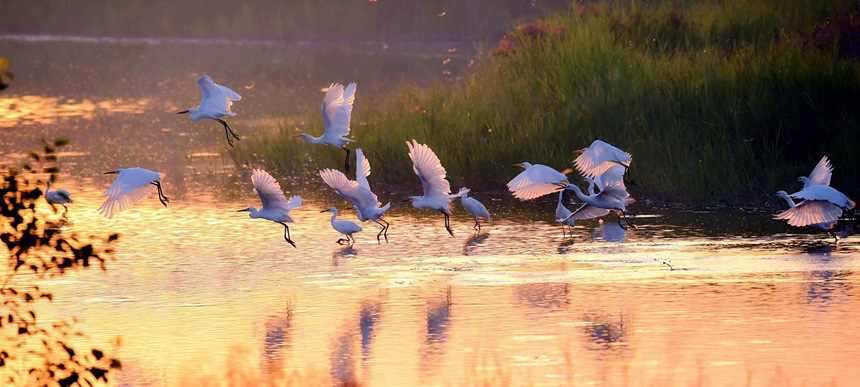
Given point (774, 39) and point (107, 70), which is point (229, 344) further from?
point (107, 70)

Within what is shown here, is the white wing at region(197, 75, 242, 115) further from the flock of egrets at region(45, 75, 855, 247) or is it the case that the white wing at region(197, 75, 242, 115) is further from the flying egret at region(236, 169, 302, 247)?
the flying egret at region(236, 169, 302, 247)

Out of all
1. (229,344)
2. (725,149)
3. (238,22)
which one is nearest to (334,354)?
(229,344)

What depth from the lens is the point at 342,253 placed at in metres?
12.2

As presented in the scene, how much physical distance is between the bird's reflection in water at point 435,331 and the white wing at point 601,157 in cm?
266

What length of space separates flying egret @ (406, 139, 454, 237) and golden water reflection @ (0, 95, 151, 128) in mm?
14511

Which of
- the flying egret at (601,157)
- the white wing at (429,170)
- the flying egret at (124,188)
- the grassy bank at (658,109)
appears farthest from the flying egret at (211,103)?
the grassy bank at (658,109)

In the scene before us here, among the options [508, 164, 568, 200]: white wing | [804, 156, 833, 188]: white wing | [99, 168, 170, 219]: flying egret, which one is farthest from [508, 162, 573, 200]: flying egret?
[99, 168, 170, 219]: flying egret

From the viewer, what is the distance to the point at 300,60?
43844mm

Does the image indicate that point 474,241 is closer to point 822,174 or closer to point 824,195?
point 824,195

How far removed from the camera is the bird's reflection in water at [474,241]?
12325mm

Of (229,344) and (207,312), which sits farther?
(207,312)

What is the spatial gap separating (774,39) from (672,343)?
1130cm

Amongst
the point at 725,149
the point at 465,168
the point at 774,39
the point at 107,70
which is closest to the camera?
the point at 725,149

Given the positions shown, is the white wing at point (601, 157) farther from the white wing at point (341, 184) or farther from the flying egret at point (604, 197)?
the white wing at point (341, 184)
